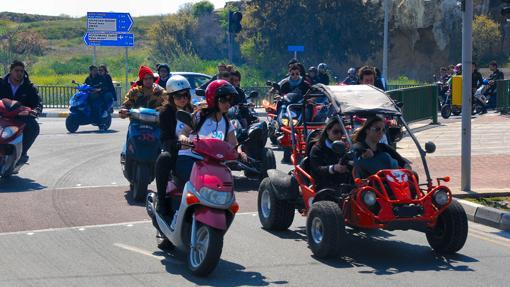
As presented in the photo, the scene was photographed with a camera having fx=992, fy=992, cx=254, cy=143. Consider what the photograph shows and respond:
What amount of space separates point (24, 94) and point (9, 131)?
0.94m

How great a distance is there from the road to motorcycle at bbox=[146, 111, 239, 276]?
241 mm

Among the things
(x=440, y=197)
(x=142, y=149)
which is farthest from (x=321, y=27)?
(x=440, y=197)

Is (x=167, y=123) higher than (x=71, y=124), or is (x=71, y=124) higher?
(x=167, y=123)

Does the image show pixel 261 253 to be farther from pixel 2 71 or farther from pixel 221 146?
pixel 2 71

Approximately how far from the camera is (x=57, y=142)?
854 inches

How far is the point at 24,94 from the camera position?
15.2 m

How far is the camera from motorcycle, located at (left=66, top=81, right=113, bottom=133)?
24.6 m

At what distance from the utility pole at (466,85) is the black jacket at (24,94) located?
21.0 ft

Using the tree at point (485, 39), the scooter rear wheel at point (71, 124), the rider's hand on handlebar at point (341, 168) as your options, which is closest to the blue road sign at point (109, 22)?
A: the scooter rear wheel at point (71, 124)

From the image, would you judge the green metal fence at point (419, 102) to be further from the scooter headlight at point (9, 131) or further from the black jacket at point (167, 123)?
the black jacket at point (167, 123)

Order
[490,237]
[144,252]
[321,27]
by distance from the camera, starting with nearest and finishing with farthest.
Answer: [144,252] < [490,237] < [321,27]

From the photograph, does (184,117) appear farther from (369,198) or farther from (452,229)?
(452,229)

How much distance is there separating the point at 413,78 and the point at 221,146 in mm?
40213

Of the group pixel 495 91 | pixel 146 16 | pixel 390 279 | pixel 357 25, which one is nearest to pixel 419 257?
pixel 390 279
